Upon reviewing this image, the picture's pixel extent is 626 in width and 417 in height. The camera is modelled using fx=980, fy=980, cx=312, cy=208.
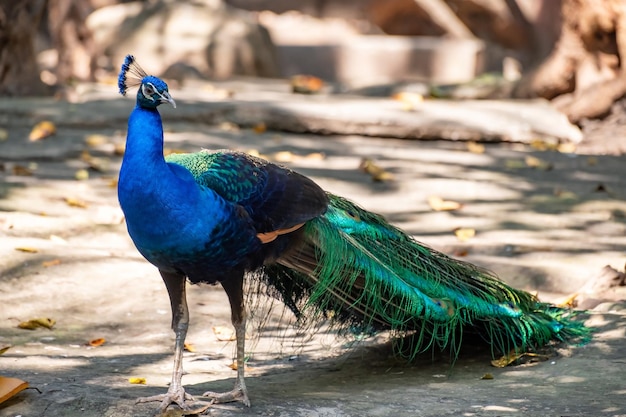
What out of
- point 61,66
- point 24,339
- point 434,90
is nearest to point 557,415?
point 24,339

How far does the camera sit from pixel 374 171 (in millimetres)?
8430

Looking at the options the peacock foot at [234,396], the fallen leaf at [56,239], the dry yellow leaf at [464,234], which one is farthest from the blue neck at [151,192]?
the dry yellow leaf at [464,234]

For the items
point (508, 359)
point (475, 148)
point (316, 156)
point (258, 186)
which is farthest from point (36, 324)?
point (475, 148)

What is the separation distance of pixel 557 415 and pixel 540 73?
839cm

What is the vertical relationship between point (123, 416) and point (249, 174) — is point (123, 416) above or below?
below

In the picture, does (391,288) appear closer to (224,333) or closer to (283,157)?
(224,333)

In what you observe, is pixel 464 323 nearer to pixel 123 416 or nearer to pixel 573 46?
pixel 123 416

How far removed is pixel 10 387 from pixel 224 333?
169 centimetres

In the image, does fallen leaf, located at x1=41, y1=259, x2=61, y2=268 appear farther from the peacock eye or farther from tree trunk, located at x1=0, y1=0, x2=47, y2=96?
tree trunk, located at x1=0, y1=0, x2=47, y2=96

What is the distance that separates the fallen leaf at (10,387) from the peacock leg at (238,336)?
2.38 ft

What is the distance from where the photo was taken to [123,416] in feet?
12.0

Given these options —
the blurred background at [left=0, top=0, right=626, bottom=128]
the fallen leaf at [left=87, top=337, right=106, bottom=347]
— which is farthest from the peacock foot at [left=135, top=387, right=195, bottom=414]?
the blurred background at [left=0, top=0, right=626, bottom=128]

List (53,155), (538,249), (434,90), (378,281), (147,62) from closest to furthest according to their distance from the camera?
(378,281) → (538,249) → (53,155) → (434,90) → (147,62)

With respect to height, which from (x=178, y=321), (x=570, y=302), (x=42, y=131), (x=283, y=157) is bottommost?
(x=570, y=302)
